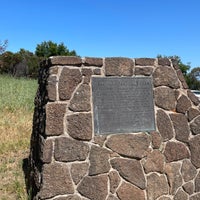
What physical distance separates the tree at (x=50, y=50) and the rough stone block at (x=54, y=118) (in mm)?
34188

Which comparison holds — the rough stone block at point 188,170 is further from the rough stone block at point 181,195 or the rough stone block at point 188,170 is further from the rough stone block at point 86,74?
the rough stone block at point 86,74

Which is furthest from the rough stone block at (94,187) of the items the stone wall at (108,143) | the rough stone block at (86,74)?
the rough stone block at (86,74)

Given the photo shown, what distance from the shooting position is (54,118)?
13.5 ft

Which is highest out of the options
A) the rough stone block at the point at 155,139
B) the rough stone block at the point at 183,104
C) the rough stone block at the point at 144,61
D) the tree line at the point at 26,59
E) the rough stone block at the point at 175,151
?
the tree line at the point at 26,59

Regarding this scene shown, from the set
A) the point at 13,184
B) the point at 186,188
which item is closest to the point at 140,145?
the point at 186,188

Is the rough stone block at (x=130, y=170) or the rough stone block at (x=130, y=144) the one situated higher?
the rough stone block at (x=130, y=144)

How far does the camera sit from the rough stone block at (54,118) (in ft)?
13.4

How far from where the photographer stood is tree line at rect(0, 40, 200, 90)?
28.7 meters

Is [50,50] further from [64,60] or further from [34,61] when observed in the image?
[64,60]

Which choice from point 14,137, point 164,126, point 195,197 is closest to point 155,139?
point 164,126

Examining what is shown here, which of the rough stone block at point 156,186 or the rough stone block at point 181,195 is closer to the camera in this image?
the rough stone block at point 156,186

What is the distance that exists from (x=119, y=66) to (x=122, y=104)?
0.49m

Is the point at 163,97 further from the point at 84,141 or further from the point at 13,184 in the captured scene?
the point at 13,184

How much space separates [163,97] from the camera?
4.79m
